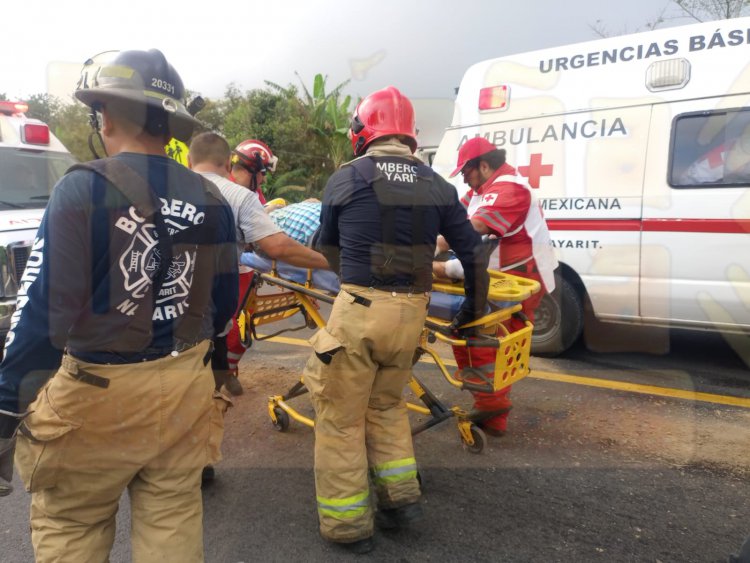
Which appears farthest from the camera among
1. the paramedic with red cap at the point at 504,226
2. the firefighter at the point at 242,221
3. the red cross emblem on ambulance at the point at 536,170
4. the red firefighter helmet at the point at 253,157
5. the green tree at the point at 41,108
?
the green tree at the point at 41,108

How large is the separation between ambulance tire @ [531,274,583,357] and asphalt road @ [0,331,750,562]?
2.36 feet

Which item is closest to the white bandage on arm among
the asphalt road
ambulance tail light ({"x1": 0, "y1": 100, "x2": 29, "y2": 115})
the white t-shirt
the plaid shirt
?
the plaid shirt

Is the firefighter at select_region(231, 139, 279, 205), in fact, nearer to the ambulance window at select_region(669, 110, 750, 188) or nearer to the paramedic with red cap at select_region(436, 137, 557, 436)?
the paramedic with red cap at select_region(436, 137, 557, 436)

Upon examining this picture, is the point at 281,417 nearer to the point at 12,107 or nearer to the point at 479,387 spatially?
the point at 479,387

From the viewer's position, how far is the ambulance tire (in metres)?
4.99

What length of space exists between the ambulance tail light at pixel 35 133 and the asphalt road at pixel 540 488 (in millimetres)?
3854

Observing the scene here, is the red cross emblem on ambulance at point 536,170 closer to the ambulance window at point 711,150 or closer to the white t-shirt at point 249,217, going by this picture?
the ambulance window at point 711,150

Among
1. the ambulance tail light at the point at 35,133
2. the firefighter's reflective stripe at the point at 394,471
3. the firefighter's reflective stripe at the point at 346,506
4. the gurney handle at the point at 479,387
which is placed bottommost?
the firefighter's reflective stripe at the point at 346,506

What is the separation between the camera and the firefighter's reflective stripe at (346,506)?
8.07 feet

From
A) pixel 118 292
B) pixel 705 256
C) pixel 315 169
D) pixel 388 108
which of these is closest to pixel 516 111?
pixel 705 256

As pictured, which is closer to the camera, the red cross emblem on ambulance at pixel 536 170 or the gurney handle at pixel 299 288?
the gurney handle at pixel 299 288

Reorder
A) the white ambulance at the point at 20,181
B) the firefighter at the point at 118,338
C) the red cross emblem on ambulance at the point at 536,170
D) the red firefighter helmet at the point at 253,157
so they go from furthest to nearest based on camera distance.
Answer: the red cross emblem on ambulance at the point at 536,170 → the white ambulance at the point at 20,181 → the red firefighter helmet at the point at 253,157 → the firefighter at the point at 118,338

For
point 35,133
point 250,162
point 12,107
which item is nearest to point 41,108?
point 12,107

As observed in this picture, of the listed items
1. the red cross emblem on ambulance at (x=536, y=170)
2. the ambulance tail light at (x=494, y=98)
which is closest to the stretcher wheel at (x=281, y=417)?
the red cross emblem on ambulance at (x=536, y=170)
